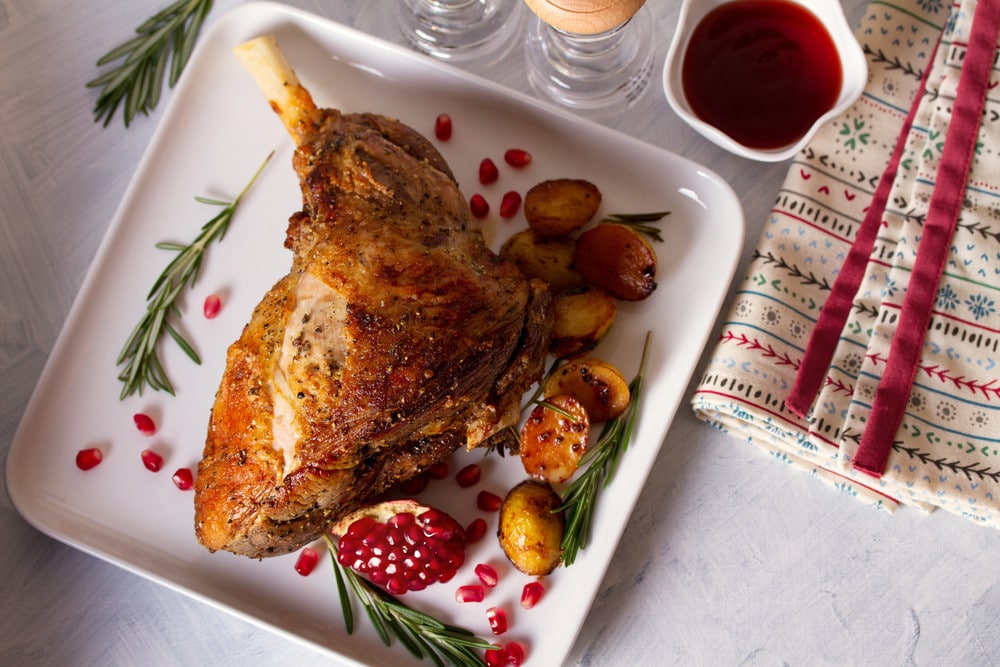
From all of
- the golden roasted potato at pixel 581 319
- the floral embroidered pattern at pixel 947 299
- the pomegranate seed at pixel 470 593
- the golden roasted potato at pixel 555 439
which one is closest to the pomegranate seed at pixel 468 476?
the golden roasted potato at pixel 555 439

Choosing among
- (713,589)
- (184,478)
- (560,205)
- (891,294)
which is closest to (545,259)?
(560,205)

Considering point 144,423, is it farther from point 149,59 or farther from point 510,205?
point 510,205

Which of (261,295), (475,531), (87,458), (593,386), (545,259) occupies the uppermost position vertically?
(545,259)

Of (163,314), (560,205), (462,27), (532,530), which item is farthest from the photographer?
(462,27)

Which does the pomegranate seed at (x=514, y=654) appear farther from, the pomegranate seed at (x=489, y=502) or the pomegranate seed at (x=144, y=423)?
the pomegranate seed at (x=144, y=423)

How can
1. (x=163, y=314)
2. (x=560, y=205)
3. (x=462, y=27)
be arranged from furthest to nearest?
(x=462, y=27) → (x=163, y=314) → (x=560, y=205)

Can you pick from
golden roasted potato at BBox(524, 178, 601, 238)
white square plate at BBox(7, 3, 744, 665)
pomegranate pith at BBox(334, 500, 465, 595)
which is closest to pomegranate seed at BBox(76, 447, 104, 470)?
white square plate at BBox(7, 3, 744, 665)

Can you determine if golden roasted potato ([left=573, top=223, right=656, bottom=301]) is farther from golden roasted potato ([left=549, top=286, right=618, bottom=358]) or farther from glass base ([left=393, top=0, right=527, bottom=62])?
glass base ([left=393, top=0, right=527, bottom=62])
